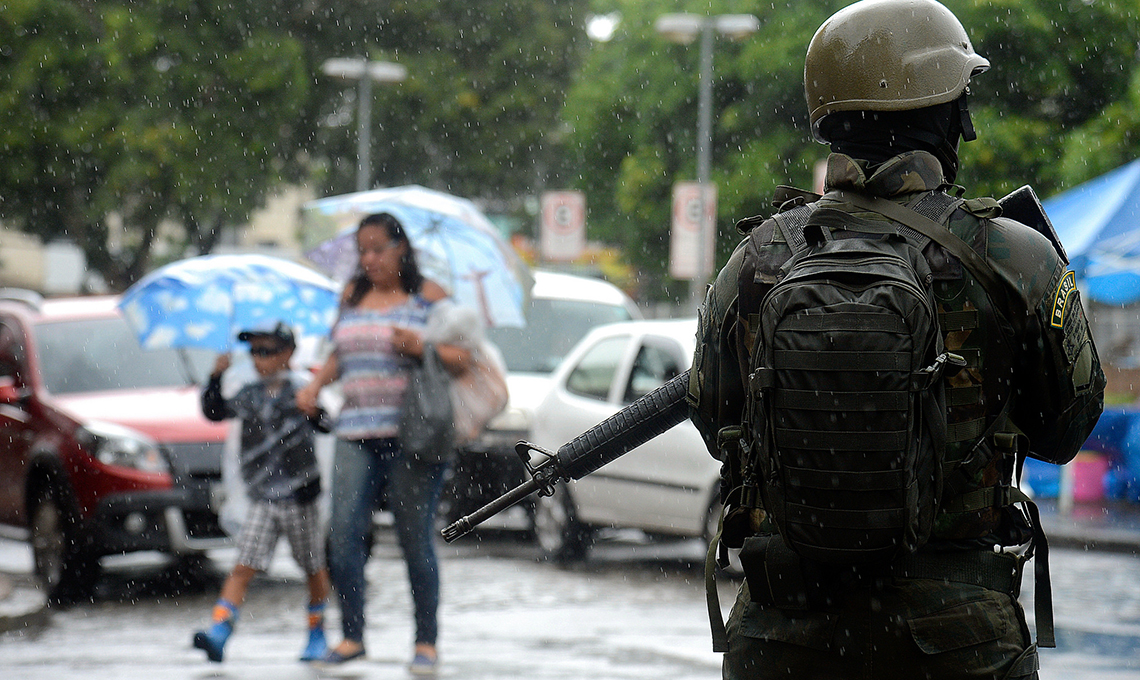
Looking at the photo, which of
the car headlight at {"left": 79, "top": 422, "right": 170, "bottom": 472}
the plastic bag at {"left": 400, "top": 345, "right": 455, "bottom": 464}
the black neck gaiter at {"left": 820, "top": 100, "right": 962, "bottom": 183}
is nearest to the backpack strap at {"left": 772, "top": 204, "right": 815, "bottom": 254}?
the black neck gaiter at {"left": 820, "top": 100, "right": 962, "bottom": 183}

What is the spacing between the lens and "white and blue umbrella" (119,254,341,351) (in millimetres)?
8281

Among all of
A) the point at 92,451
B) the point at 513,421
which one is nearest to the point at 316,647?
the point at 92,451

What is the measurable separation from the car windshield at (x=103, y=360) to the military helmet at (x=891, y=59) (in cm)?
776

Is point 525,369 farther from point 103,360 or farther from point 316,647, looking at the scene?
point 316,647

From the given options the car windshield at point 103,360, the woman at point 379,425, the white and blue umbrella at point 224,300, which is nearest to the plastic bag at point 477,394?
the woman at point 379,425

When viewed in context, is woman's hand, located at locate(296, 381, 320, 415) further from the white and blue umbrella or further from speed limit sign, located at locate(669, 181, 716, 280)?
speed limit sign, located at locate(669, 181, 716, 280)

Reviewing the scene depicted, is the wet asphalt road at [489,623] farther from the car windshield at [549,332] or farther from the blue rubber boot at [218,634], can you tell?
the car windshield at [549,332]

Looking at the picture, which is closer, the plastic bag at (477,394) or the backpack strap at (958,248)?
the backpack strap at (958,248)

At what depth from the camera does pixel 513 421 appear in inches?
461

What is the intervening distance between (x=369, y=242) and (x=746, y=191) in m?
20.7

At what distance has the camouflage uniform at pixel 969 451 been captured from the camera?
7.50 feet

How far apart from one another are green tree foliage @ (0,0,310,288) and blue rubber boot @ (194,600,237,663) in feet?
61.2

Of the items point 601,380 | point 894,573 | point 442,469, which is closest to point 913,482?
point 894,573

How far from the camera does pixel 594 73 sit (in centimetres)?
3144
